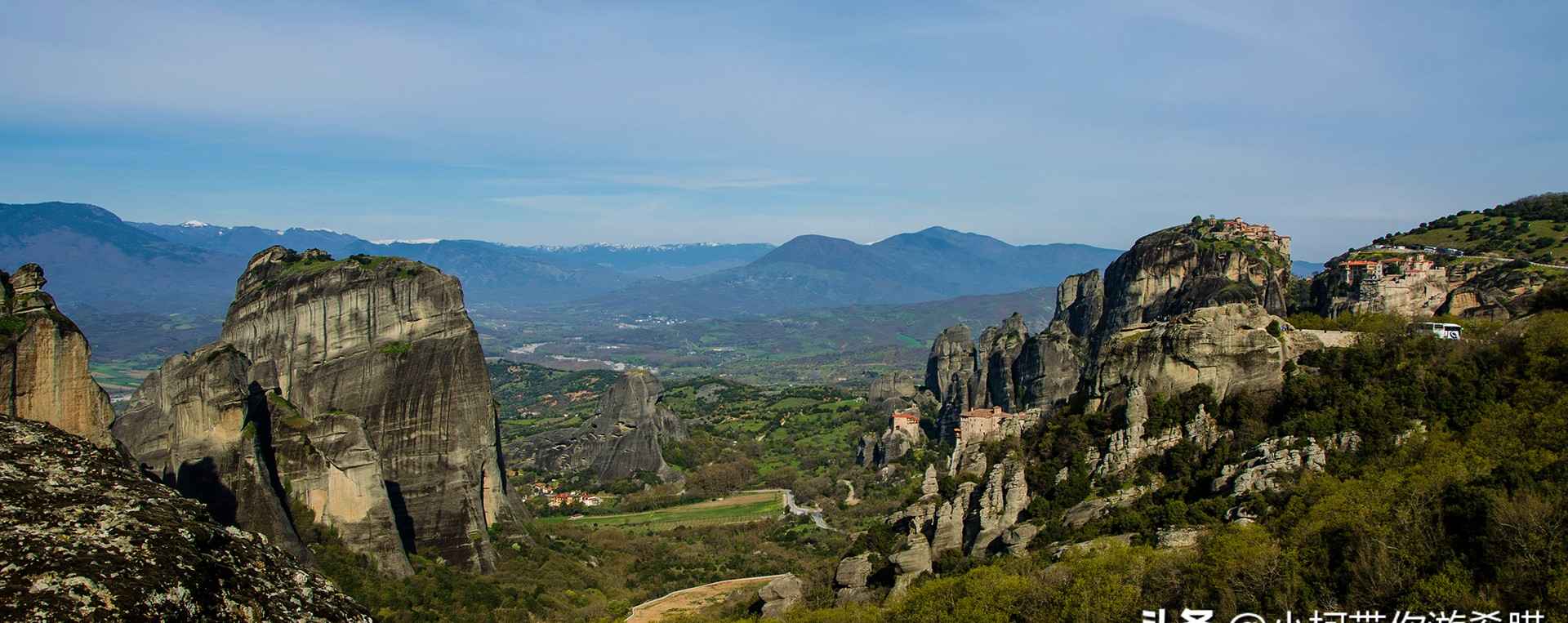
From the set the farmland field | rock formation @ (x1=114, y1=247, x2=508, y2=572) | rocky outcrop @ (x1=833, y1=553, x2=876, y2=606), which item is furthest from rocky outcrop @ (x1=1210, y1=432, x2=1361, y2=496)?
the farmland field

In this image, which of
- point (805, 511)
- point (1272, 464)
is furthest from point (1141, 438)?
point (805, 511)

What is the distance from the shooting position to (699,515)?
257 ft

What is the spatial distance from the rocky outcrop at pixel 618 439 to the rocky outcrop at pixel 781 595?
167ft

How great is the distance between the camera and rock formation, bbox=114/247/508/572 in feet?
145

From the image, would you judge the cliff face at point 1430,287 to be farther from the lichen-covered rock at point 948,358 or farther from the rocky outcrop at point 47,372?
the rocky outcrop at point 47,372

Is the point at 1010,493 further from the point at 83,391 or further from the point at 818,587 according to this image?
the point at 83,391

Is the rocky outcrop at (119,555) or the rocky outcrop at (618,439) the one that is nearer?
the rocky outcrop at (119,555)

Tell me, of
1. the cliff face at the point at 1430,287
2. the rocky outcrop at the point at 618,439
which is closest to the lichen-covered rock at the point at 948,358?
the rocky outcrop at the point at 618,439

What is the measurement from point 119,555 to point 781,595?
3088 centimetres

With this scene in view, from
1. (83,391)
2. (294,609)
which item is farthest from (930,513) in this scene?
(294,609)

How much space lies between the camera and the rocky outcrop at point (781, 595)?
38.2 metres

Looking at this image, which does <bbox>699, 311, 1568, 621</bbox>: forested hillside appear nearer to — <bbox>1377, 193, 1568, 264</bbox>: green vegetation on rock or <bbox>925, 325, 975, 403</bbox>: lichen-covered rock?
<bbox>1377, 193, 1568, 264</bbox>: green vegetation on rock

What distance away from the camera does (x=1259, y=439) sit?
3622 cm

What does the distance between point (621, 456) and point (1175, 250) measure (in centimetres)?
4906
